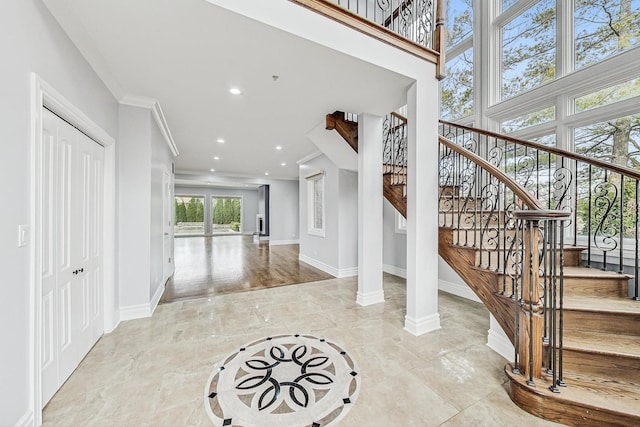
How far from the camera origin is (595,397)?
1478 mm

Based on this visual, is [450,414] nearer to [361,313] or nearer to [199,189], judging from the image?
[361,313]

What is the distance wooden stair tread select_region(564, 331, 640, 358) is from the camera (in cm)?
161

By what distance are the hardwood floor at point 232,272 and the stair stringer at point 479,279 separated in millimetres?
2691

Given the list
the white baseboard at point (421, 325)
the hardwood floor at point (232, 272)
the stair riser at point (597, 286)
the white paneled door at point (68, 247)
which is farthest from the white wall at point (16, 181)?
the stair riser at point (597, 286)

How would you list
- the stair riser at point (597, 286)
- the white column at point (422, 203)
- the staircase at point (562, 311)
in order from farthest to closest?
the white column at point (422, 203), the stair riser at point (597, 286), the staircase at point (562, 311)

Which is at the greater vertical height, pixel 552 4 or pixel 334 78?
pixel 552 4

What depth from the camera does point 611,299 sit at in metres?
2.05

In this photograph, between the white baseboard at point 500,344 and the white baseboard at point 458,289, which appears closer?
the white baseboard at point 500,344

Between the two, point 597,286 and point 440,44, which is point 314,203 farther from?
point 597,286

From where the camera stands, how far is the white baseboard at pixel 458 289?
3.69 meters

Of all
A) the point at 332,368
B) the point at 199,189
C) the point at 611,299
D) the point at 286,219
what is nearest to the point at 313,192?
the point at 286,219

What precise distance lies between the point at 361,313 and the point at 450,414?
1.62 meters

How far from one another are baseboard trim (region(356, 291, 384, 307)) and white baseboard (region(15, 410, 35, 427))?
3.03 m

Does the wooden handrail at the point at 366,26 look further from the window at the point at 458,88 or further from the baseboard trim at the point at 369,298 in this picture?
the baseboard trim at the point at 369,298
